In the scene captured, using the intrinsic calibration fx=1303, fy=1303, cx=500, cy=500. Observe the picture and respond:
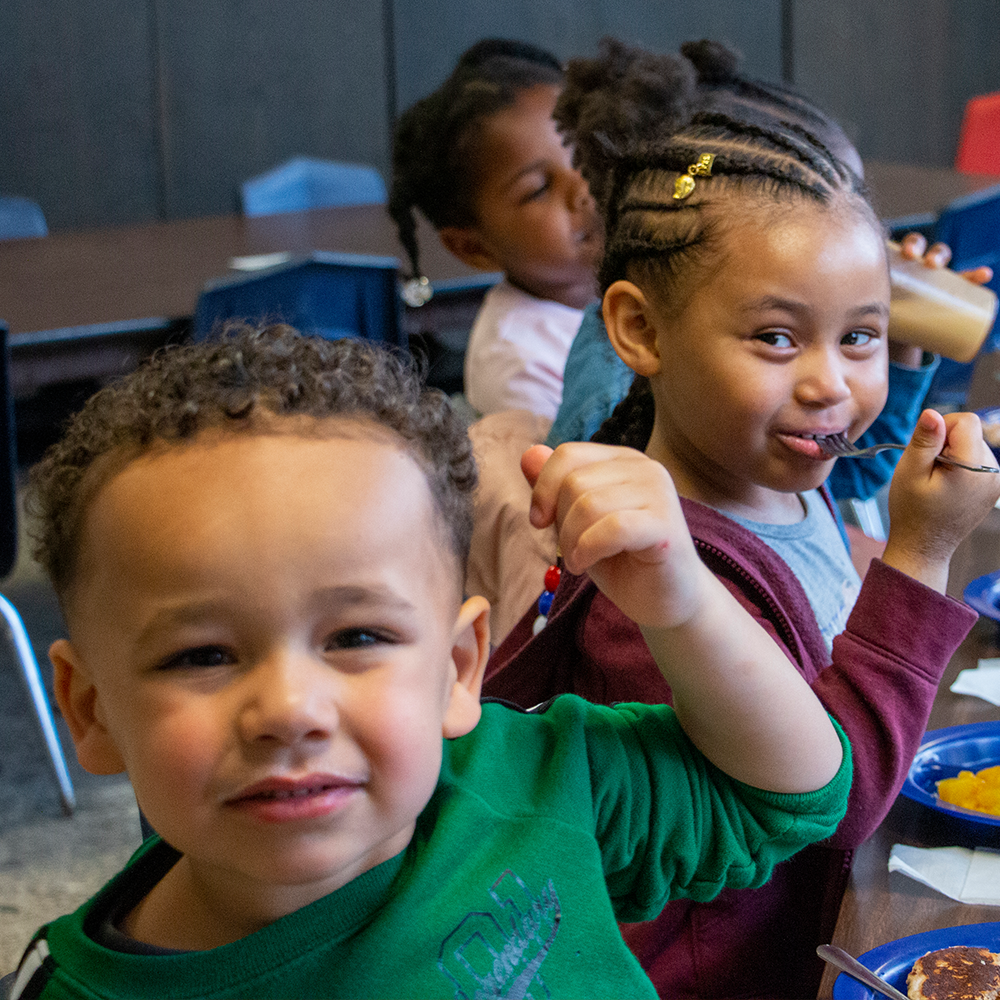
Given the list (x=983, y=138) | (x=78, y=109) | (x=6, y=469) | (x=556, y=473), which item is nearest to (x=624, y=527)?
(x=556, y=473)

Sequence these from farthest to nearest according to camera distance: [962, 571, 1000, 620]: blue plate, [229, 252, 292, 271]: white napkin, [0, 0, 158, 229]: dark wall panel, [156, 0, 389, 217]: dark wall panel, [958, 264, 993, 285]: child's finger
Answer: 1. [156, 0, 389, 217]: dark wall panel
2. [0, 0, 158, 229]: dark wall panel
3. [229, 252, 292, 271]: white napkin
4. [958, 264, 993, 285]: child's finger
5. [962, 571, 1000, 620]: blue plate

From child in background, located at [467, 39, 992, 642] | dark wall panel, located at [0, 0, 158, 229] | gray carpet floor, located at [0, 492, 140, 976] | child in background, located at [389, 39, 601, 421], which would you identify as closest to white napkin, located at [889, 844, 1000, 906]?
child in background, located at [467, 39, 992, 642]

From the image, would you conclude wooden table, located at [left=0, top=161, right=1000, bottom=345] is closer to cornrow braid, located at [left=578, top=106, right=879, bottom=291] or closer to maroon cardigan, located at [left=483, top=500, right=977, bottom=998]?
cornrow braid, located at [left=578, top=106, right=879, bottom=291]

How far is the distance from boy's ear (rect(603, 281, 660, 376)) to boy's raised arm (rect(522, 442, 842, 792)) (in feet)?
1.33

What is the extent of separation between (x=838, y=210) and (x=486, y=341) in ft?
4.30

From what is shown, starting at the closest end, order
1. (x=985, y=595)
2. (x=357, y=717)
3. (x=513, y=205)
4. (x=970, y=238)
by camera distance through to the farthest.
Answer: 1. (x=357, y=717)
2. (x=985, y=595)
3. (x=513, y=205)
4. (x=970, y=238)

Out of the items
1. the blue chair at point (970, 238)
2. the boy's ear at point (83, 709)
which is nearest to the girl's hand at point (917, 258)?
the boy's ear at point (83, 709)

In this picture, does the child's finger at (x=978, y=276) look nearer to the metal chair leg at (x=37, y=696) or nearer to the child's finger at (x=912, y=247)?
the child's finger at (x=912, y=247)

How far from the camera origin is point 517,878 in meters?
Answer: 0.79

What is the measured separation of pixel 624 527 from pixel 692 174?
54 centimetres

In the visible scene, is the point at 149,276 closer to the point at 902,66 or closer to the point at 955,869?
the point at 955,869

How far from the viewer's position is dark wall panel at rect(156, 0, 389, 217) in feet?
19.3

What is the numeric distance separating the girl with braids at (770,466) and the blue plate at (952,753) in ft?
0.37

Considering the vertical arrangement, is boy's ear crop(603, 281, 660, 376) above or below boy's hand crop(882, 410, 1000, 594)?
above
